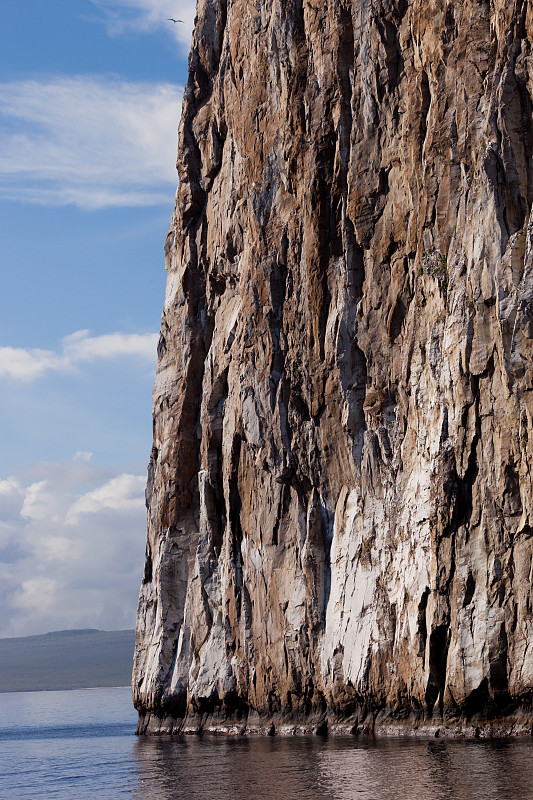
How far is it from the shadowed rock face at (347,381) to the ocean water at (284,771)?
3.12m

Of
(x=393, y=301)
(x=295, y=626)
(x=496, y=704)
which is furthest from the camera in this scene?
(x=295, y=626)

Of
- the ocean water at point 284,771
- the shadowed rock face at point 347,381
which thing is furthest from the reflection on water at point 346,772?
the shadowed rock face at point 347,381

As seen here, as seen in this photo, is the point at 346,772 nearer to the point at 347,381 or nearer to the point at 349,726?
the point at 349,726

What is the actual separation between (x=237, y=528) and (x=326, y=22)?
24123mm

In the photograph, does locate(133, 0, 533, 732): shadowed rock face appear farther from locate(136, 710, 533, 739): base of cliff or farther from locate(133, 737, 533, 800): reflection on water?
locate(133, 737, 533, 800): reflection on water

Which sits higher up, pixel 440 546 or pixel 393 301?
pixel 393 301

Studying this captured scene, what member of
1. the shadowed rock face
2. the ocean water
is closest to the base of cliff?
the shadowed rock face

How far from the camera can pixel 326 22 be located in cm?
5056

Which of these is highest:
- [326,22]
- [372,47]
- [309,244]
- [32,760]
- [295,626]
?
[326,22]

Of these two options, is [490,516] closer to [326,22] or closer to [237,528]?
[237,528]

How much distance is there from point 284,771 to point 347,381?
18.6m

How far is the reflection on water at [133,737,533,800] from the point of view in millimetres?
26797

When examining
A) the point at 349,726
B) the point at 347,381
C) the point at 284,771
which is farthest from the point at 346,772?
the point at 347,381

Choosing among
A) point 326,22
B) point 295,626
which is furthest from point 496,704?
point 326,22
